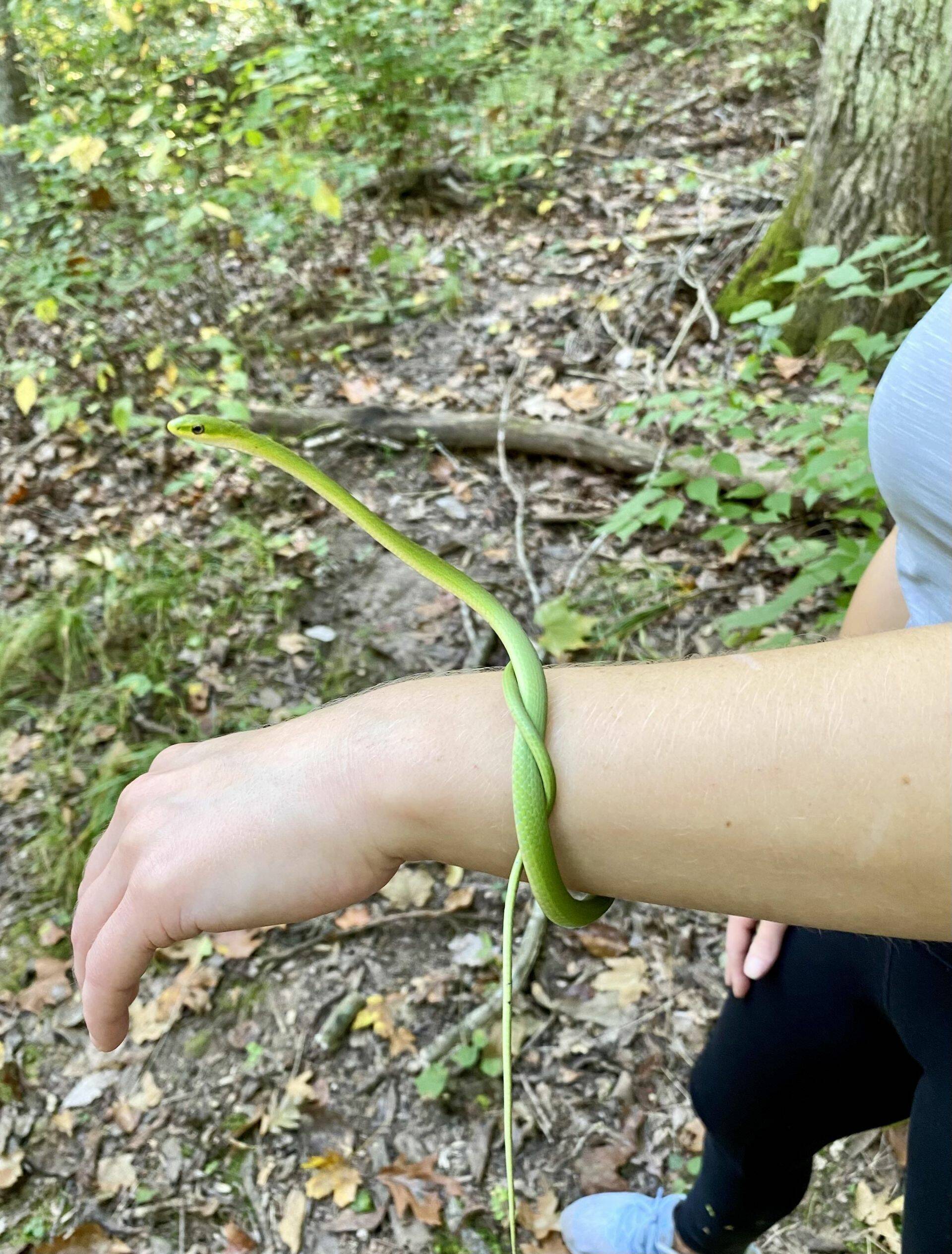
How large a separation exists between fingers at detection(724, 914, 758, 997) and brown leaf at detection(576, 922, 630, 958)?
96cm

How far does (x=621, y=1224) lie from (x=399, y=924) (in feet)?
3.40

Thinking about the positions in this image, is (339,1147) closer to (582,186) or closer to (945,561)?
(945,561)

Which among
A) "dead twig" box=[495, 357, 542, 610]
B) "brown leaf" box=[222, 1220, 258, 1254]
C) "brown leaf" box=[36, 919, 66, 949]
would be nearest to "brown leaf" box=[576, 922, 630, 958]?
"brown leaf" box=[222, 1220, 258, 1254]

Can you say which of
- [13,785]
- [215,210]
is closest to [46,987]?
[13,785]

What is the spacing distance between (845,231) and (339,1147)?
13.9ft

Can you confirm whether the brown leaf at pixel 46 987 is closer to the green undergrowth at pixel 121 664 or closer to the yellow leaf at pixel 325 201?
the green undergrowth at pixel 121 664

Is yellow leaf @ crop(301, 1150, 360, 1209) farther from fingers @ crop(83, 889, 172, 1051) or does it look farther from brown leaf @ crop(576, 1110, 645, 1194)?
fingers @ crop(83, 889, 172, 1051)

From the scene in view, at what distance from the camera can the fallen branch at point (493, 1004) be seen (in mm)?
2307

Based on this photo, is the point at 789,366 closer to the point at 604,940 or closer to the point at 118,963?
the point at 604,940

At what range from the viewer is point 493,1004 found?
7.80ft

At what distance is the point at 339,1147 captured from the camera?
2.19m

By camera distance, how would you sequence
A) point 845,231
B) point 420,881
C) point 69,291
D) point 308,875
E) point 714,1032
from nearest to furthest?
point 308,875, point 714,1032, point 420,881, point 845,231, point 69,291

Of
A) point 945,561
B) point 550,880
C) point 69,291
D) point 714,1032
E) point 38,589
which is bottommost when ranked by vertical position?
point 38,589

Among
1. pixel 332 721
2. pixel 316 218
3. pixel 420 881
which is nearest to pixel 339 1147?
pixel 420 881
